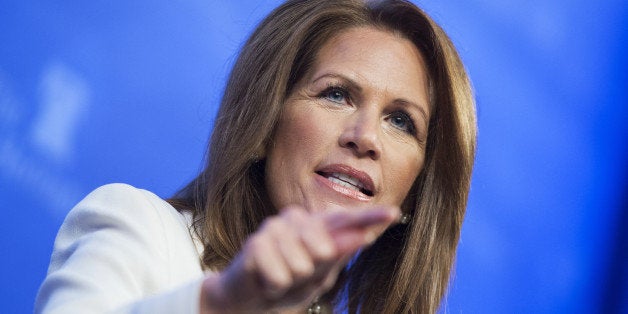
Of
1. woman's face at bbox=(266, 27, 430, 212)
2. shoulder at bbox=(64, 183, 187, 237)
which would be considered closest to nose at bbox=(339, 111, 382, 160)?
woman's face at bbox=(266, 27, 430, 212)

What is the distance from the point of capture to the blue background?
1.58 meters

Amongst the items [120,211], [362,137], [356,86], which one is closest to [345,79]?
[356,86]

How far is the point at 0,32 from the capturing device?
62.4 inches

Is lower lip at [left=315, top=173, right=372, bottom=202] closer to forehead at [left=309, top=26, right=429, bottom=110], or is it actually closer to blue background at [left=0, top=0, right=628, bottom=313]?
forehead at [left=309, top=26, right=429, bottom=110]

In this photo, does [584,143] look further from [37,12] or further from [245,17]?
[37,12]

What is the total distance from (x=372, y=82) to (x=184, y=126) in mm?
549

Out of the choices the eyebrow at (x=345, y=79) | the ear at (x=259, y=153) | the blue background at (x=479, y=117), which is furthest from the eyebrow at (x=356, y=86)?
the blue background at (x=479, y=117)

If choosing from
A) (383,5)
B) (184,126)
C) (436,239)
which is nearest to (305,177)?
(436,239)

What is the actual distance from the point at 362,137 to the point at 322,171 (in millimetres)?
72

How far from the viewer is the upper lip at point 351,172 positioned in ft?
3.97

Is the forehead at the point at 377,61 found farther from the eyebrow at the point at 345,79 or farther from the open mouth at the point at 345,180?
the open mouth at the point at 345,180

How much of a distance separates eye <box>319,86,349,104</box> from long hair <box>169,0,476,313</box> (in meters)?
0.06

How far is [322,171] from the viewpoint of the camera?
48.3 inches

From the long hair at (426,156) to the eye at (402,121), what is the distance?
0.25ft
